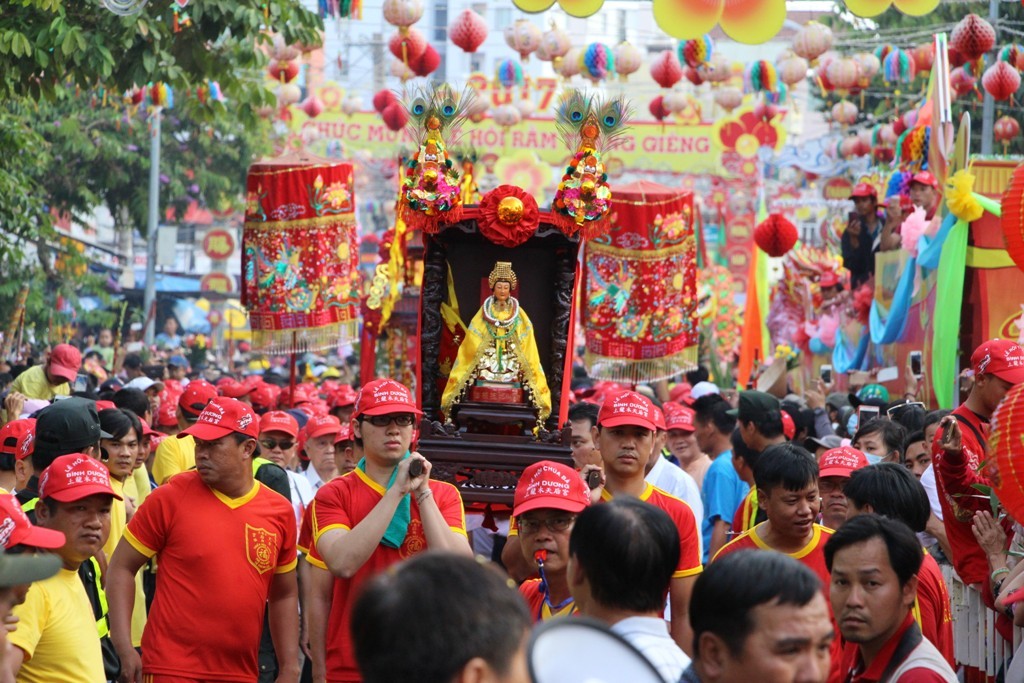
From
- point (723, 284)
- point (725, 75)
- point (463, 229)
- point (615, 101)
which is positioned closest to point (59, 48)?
point (463, 229)

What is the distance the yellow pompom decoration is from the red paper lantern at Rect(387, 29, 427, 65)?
28.1ft

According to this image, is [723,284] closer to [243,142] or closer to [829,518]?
[243,142]

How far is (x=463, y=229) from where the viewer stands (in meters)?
8.38

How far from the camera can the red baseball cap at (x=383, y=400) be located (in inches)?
221

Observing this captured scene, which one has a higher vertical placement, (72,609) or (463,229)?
(463,229)

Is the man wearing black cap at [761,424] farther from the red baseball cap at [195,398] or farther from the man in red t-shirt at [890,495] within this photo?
the red baseball cap at [195,398]

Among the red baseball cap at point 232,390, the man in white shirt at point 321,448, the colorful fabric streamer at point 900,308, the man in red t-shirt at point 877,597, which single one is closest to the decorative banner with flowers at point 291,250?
the red baseball cap at point 232,390

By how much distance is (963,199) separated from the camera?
10.2m

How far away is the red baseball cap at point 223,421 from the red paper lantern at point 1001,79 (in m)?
11.6

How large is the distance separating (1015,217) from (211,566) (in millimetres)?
3645

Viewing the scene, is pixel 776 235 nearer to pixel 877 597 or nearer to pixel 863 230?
pixel 863 230

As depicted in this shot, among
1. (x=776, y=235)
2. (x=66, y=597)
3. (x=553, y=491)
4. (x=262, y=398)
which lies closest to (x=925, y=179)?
(x=776, y=235)

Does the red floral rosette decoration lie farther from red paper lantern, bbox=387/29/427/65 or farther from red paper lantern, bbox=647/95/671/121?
red paper lantern, bbox=647/95/671/121

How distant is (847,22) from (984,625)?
26.1m
